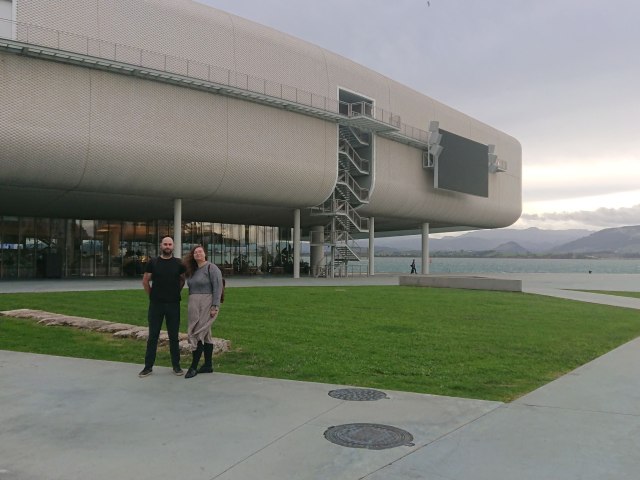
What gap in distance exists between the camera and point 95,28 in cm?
2881

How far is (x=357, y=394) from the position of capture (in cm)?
691

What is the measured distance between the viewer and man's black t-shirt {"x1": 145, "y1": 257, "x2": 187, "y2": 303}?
8188mm

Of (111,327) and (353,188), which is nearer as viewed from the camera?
(111,327)

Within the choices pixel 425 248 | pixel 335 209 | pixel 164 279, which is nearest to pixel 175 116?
pixel 335 209

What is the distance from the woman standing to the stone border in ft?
5.03

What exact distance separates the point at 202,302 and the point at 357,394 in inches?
105

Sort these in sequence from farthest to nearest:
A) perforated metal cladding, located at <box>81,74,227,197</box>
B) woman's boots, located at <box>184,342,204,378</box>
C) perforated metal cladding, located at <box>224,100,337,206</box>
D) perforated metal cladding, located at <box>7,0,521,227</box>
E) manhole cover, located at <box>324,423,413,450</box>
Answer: perforated metal cladding, located at <box>224,100,337,206</box>
perforated metal cladding, located at <box>81,74,227,197</box>
perforated metal cladding, located at <box>7,0,521,227</box>
woman's boots, located at <box>184,342,204,378</box>
manhole cover, located at <box>324,423,413,450</box>

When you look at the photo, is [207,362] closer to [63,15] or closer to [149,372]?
[149,372]

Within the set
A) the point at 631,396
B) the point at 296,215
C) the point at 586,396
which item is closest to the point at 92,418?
the point at 586,396

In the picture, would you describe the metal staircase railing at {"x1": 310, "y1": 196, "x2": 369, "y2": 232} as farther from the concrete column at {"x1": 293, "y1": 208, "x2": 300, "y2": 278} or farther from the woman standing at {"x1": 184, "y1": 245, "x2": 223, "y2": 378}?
the woman standing at {"x1": 184, "y1": 245, "x2": 223, "y2": 378}

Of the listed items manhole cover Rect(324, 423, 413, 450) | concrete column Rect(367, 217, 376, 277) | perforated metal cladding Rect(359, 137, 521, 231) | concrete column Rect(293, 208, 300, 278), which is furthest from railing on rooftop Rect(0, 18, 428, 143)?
manhole cover Rect(324, 423, 413, 450)

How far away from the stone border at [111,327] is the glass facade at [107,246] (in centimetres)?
2066

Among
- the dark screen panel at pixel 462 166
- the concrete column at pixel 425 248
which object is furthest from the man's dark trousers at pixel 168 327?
the concrete column at pixel 425 248

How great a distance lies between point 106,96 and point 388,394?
87.6 feet
